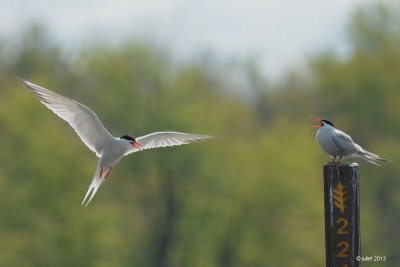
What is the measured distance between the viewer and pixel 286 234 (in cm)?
3031

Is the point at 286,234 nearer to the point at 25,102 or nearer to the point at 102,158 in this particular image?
the point at 25,102

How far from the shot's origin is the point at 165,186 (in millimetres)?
29891

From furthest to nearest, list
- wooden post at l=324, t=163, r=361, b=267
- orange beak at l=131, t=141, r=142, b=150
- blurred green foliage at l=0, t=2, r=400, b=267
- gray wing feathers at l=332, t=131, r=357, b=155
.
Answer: blurred green foliage at l=0, t=2, r=400, b=267, orange beak at l=131, t=141, r=142, b=150, gray wing feathers at l=332, t=131, r=357, b=155, wooden post at l=324, t=163, r=361, b=267

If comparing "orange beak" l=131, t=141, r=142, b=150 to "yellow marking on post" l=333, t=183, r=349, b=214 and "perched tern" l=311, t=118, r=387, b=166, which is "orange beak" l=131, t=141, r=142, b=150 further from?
"yellow marking on post" l=333, t=183, r=349, b=214

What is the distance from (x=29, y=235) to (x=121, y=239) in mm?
2541

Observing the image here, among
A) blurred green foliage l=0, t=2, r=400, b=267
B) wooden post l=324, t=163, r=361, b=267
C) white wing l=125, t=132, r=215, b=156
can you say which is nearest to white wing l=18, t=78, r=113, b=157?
white wing l=125, t=132, r=215, b=156

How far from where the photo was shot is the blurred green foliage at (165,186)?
93.3 feet

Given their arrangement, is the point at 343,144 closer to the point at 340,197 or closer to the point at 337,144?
the point at 337,144

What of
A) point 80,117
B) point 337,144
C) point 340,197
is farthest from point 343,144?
point 80,117

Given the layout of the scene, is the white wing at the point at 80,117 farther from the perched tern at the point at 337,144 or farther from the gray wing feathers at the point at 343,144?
the gray wing feathers at the point at 343,144

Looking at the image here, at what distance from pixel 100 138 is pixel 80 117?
38cm

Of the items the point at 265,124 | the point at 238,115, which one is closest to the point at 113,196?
the point at 238,115

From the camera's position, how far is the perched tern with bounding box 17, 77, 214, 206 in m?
11.6

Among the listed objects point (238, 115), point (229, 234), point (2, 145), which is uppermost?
point (238, 115)
